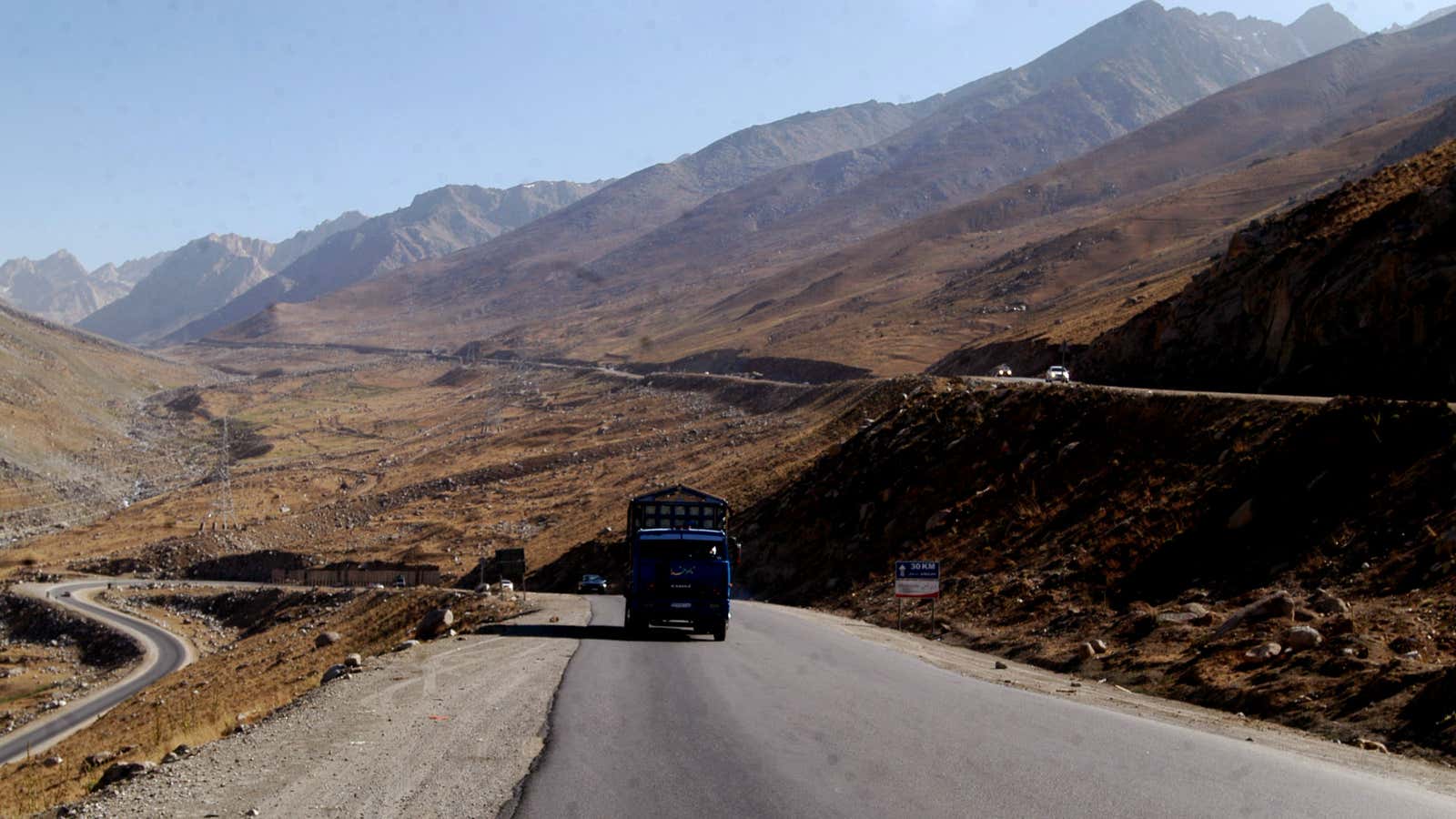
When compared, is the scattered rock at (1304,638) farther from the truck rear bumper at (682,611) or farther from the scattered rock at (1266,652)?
the truck rear bumper at (682,611)

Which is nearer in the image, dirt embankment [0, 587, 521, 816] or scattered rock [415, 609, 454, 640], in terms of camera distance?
dirt embankment [0, 587, 521, 816]

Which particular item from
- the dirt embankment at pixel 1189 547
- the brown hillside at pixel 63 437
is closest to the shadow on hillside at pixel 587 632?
the dirt embankment at pixel 1189 547

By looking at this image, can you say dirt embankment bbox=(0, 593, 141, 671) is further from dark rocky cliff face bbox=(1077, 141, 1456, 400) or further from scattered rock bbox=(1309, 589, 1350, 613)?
scattered rock bbox=(1309, 589, 1350, 613)

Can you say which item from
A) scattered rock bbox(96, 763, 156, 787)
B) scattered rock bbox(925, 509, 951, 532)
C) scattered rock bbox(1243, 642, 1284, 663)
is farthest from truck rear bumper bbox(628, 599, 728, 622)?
scattered rock bbox(925, 509, 951, 532)

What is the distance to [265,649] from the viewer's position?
136 ft

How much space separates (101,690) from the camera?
42125 millimetres

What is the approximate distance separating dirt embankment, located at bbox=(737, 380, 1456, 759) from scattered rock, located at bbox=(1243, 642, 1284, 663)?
0.40 feet

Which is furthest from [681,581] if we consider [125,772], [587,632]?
[125,772]

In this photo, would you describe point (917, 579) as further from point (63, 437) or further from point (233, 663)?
point (63, 437)

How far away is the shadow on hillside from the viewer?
22.5 m

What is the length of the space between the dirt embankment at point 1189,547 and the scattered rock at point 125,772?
12655mm

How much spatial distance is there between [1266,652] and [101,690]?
39.5 m

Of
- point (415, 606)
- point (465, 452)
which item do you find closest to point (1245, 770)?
point (415, 606)

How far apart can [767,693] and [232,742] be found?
6038 mm
